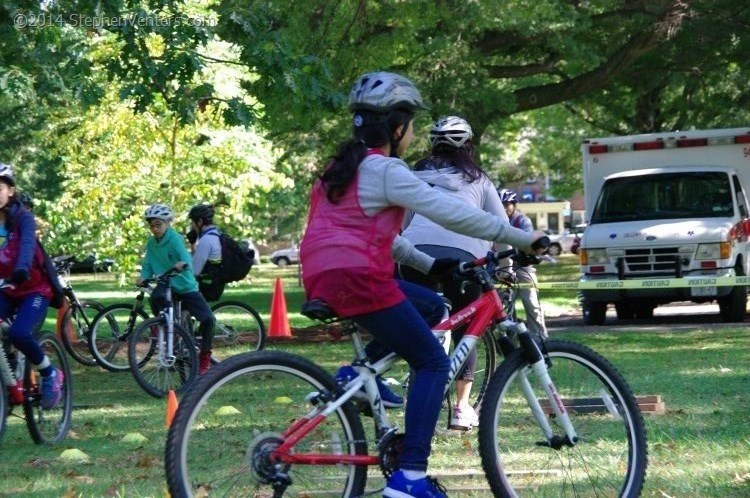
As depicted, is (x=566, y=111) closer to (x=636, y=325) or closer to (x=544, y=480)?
(x=636, y=325)

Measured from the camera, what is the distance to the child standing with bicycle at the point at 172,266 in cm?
1349

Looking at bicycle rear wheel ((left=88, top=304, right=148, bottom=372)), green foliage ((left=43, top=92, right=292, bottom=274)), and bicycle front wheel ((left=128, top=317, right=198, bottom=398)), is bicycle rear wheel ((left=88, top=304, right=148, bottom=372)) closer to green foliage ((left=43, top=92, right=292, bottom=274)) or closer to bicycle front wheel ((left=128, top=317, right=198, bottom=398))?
bicycle front wheel ((left=128, top=317, right=198, bottom=398))

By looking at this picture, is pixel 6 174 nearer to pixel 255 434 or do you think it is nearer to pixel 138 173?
pixel 255 434

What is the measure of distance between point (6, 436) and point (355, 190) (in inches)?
206

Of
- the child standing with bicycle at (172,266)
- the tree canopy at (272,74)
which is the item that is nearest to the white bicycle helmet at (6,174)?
the child standing with bicycle at (172,266)

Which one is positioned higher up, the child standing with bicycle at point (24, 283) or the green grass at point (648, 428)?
the child standing with bicycle at point (24, 283)

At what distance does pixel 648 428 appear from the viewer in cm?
872

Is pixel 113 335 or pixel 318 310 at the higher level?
pixel 318 310

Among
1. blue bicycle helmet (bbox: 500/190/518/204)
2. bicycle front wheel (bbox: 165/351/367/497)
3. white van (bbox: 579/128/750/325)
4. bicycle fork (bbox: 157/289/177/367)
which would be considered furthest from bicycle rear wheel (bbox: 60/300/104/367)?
bicycle front wheel (bbox: 165/351/367/497)

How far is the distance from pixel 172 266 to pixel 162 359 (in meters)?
1.18

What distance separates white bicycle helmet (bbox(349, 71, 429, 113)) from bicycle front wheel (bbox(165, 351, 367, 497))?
3.45 ft

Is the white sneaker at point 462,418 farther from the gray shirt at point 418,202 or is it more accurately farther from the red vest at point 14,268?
the red vest at point 14,268

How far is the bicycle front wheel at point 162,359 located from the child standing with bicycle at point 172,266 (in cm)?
53

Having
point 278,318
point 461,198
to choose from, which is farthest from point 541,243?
point 278,318
